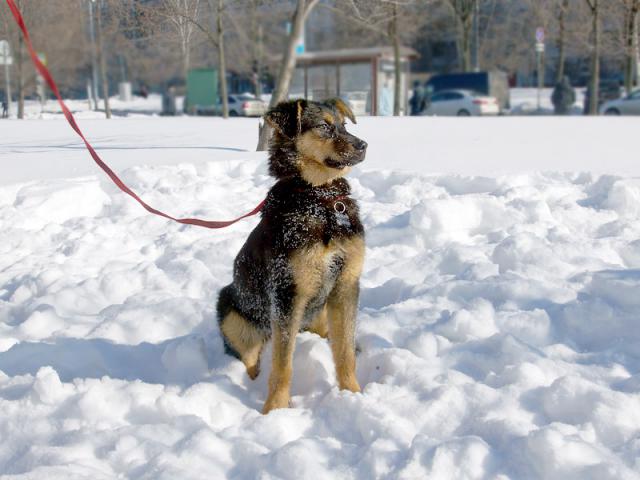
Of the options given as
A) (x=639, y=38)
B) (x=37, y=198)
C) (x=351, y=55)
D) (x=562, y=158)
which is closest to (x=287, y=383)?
(x=37, y=198)

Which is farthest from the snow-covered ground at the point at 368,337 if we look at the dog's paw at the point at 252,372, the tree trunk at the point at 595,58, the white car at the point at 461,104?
the white car at the point at 461,104

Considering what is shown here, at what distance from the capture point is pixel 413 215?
703 cm

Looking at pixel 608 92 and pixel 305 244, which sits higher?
pixel 608 92

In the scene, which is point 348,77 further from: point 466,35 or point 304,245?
point 304,245

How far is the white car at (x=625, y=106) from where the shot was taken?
3116 centimetres

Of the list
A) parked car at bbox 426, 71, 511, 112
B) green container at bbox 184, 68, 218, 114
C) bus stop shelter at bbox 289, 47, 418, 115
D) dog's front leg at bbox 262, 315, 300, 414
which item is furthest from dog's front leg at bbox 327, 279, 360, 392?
green container at bbox 184, 68, 218, 114

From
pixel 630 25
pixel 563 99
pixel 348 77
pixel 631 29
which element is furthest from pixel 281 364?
pixel 563 99

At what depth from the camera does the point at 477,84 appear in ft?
125

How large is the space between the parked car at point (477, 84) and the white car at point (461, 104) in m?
2.13

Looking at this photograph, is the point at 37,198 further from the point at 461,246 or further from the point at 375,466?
the point at 375,466

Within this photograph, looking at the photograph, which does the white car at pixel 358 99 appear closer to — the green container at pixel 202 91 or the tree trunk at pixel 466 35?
the tree trunk at pixel 466 35

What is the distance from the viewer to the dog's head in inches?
150

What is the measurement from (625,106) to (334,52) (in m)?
14.5

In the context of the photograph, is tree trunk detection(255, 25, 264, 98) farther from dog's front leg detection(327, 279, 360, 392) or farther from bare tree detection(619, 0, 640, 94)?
dog's front leg detection(327, 279, 360, 392)
